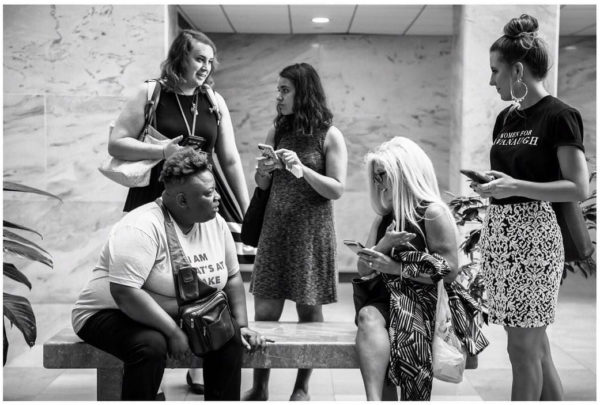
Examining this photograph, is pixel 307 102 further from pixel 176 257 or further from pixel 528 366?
pixel 528 366

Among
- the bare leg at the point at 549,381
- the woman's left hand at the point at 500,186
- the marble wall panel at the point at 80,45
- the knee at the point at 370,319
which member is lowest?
the bare leg at the point at 549,381

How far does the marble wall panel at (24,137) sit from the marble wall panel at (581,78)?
6.80m

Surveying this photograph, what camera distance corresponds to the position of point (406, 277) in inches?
120

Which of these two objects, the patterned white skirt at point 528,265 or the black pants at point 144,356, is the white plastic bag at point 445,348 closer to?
the patterned white skirt at point 528,265

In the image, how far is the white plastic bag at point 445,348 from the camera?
9.67 feet

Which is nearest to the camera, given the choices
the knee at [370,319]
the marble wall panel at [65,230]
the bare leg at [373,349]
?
the bare leg at [373,349]

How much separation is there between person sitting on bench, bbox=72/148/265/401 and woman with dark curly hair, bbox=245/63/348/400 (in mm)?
671

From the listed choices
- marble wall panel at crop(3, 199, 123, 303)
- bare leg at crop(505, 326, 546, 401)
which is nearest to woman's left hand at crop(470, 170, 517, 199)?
bare leg at crop(505, 326, 546, 401)

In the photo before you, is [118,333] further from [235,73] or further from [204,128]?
[235,73]

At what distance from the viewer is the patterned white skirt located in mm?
2889

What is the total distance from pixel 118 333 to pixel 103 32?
446 centimetres

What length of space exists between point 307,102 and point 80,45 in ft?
12.0

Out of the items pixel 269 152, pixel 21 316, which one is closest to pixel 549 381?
pixel 269 152

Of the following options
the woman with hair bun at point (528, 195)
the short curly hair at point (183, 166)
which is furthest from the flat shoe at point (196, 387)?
the woman with hair bun at point (528, 195)
